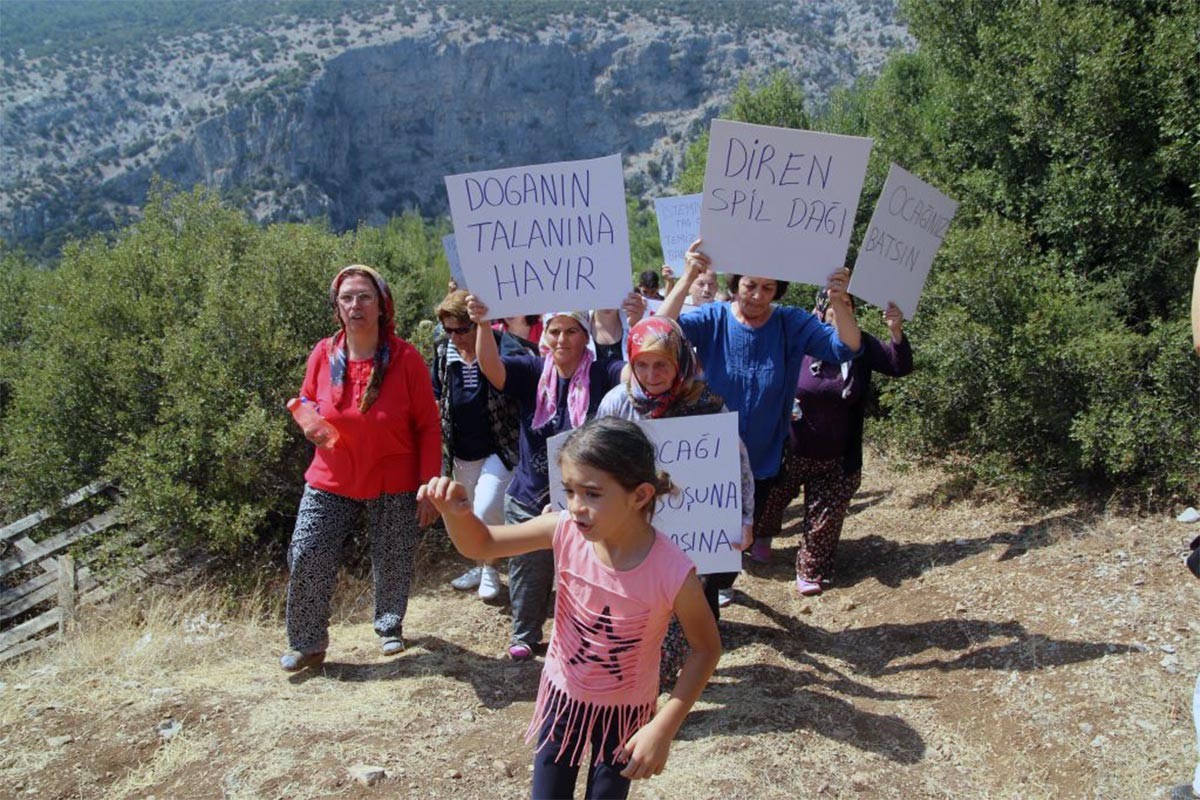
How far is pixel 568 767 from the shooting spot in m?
2.62

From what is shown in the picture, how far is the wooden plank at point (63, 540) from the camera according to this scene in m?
6.90

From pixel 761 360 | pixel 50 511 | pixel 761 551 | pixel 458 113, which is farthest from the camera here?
pixel 458 113

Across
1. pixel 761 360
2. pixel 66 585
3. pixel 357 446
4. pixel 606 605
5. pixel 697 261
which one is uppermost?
pixel 697 261

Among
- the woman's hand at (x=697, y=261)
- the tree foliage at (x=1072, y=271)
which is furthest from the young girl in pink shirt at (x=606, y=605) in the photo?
the tree foliage at (x=1072, y=271)

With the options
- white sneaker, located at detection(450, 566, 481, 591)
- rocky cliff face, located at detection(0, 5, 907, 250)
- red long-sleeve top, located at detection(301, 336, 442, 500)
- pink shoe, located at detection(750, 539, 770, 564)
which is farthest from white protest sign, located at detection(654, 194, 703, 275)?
rocky cliff face, located at detection(0, 5, 907, 250)

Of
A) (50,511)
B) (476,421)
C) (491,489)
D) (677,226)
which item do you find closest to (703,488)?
(491,489)

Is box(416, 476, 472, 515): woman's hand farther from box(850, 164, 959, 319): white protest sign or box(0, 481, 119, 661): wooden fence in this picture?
box(0, 481, 119, 661): wooden fence

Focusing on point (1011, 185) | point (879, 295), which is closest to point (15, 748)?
point (879, 295)

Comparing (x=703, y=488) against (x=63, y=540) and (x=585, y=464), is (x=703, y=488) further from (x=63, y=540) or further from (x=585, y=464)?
(x=63, y=540)

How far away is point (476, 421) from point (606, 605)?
3.27 m

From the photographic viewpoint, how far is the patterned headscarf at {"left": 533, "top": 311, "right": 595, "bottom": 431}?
4.29m

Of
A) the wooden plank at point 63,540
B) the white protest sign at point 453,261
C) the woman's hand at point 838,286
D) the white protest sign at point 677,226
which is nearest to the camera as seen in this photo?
the woman's hand at point 838,286

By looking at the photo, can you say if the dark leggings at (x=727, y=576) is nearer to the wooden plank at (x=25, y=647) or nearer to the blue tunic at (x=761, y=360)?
the blue tunic at (x=761, y=360)

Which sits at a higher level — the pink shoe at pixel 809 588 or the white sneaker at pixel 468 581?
the pink shoe at pixel 809 588
